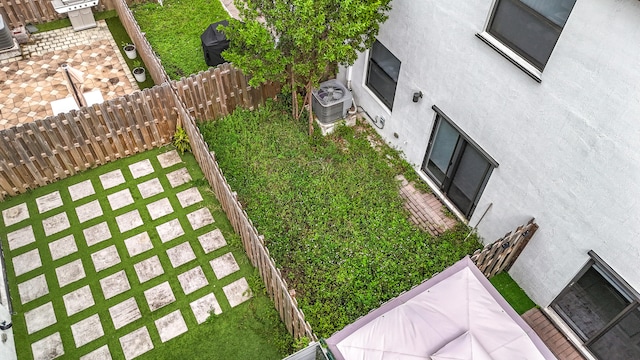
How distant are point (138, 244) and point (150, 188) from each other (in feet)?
5.28

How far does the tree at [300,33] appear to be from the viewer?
9.03m

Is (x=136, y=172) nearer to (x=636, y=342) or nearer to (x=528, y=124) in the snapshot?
(x=528, y=124)

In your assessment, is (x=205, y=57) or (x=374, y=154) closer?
(x=374, y=154)

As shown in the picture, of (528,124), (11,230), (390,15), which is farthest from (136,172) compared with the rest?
(528,124)

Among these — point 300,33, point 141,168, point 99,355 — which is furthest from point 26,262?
point 300,33

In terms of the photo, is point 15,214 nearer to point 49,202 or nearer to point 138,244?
point 49,202

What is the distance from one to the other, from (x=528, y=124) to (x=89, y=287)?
918 cm

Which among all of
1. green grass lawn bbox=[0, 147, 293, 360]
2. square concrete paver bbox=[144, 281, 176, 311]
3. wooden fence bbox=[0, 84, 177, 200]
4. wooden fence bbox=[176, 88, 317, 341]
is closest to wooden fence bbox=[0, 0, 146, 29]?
wooden fence bbox=[0, 84, 177, 200]

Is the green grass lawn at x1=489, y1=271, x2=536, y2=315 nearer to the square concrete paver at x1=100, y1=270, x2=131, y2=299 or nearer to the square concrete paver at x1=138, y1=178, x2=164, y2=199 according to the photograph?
the square concrete paver at x1=100, y1=270, x2=131, y2=299

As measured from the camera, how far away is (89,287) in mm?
9469

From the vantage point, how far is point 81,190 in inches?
435

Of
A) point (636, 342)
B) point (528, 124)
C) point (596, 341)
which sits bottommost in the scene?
point (596, 341)

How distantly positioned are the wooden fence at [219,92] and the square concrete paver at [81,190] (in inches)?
120

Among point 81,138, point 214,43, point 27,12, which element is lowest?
point 81,138
